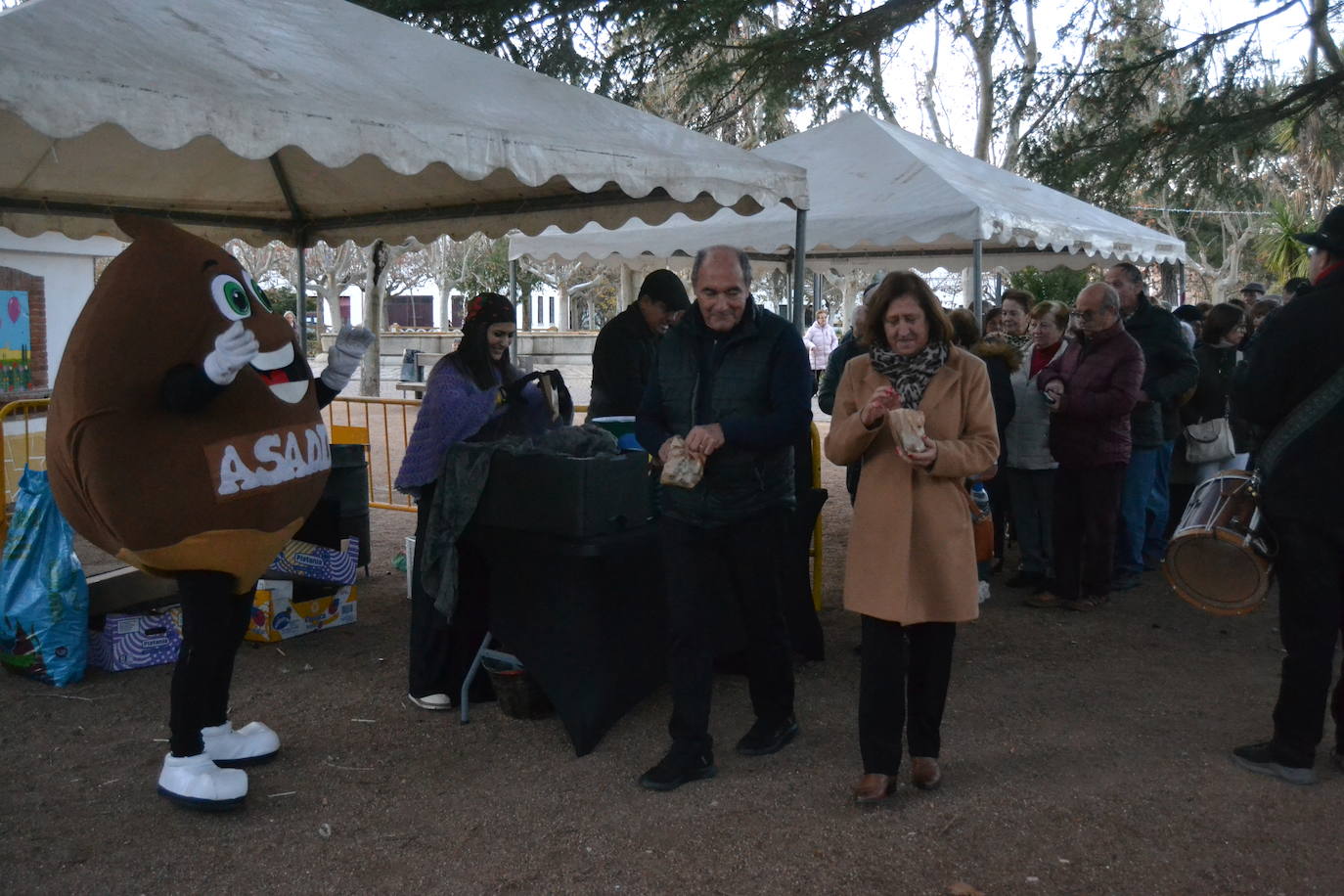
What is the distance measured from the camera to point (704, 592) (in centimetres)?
363

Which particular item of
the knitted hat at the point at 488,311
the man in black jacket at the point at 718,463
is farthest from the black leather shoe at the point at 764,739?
the knitted hat at the point at 488,311

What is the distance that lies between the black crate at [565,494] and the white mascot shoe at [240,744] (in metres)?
1.05

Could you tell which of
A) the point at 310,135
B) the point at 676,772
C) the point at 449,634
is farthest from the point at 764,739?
the point at 310,135

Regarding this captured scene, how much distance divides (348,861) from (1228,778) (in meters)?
2.89

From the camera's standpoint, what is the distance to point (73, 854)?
3242mm

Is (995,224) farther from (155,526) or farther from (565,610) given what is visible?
(155,526)

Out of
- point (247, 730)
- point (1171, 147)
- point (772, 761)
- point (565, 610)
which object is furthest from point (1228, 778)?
point (1171, 147)

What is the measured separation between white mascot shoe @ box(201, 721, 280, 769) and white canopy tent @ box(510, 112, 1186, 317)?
408 centimetres

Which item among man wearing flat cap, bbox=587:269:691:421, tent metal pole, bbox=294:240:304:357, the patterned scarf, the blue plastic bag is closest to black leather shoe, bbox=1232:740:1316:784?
the patterned scarf

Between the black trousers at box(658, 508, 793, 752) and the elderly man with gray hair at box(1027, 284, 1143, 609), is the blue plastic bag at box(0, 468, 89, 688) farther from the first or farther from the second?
the elderly man with gray hair at box(1027, 284, 1143, 609)

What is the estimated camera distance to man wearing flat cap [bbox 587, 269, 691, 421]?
18.3ft

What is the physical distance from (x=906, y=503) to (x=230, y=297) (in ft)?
7.14

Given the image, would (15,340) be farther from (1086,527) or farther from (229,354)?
(1086,527)

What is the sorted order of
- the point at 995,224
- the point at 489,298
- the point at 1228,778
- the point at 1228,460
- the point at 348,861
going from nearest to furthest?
1. the point at 348,861
2. the point at 1228,778
3. the point at 489,298
4. the point at 995,224
5. the point at 1228,460
